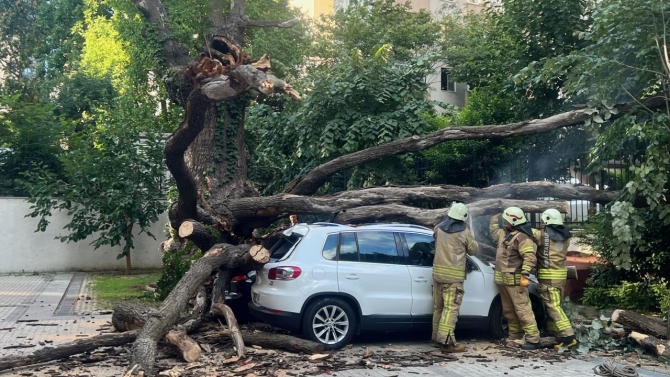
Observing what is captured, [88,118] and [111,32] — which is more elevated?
[111,32]

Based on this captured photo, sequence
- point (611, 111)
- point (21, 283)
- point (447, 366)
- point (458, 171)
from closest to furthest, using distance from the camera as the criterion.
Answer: point (447, 366), point (611, 111), point (458, 171), point (21, 283)

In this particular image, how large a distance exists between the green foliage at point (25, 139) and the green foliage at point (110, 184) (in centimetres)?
296

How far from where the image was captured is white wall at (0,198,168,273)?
58.9 ft

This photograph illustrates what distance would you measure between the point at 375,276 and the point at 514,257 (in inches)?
74.0

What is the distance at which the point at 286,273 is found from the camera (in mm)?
8344

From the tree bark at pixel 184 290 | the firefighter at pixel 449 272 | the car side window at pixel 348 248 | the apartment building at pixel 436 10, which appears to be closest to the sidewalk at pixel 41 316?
the tree bark at pixel 184 290

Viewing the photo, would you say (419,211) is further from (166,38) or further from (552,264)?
(166,38)

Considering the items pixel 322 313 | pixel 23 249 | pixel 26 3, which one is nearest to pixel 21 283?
pixel 23 249

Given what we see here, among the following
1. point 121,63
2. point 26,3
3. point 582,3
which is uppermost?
point 26,3

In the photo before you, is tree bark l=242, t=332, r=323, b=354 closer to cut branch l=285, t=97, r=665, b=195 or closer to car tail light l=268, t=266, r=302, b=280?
car tail light l=268, t=266, r=302, b=280

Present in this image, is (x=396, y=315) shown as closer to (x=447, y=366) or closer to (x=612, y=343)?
(x=447, y=366)

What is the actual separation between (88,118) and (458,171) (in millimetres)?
17000

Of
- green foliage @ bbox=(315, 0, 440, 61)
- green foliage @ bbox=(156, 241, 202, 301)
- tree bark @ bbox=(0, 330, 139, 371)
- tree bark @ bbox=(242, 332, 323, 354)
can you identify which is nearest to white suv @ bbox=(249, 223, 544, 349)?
tree bark @ bbox=(242, 332, 323, 354)

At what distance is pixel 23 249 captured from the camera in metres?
18.0
